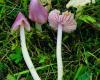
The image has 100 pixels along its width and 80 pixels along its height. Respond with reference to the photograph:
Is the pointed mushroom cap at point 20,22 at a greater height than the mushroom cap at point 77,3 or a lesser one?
lesser

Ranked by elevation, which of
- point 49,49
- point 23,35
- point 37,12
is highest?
point 37,12

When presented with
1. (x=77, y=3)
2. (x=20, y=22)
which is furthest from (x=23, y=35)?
(x=77, y=3)

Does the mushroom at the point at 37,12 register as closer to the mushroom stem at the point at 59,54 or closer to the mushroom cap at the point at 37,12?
the mushroom cap at the point at 37,12

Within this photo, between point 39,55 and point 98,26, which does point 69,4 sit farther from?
point 39,55

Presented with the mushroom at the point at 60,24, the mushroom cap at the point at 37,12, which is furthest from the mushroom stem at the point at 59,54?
the mushroom cap at the point at 37,12

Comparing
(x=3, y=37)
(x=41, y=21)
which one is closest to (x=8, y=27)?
(x=3, y=37)

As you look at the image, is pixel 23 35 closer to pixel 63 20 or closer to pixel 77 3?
pixel 63 20

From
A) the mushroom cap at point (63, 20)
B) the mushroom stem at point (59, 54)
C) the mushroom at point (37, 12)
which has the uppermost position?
the mushroom at point (37, 12)
